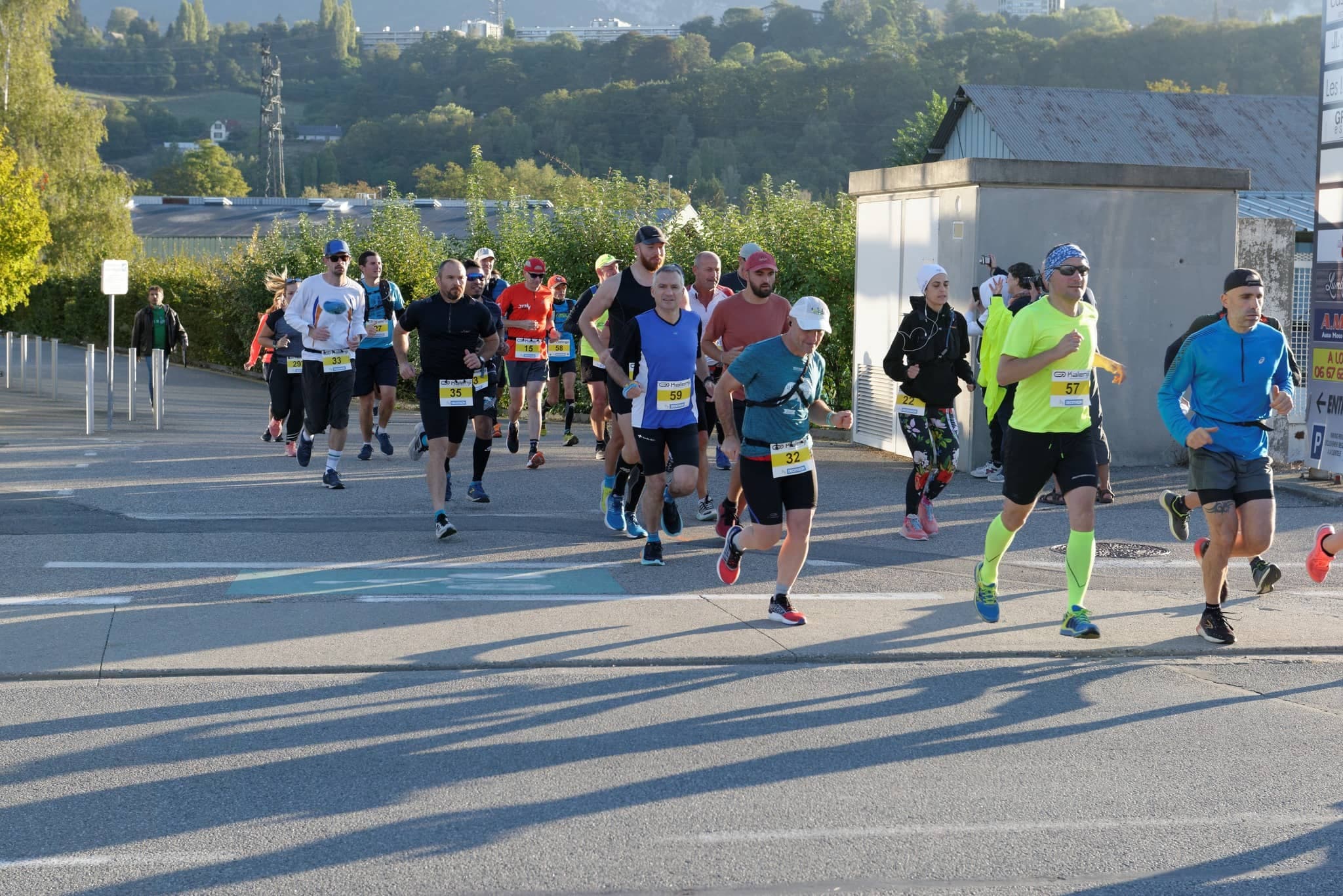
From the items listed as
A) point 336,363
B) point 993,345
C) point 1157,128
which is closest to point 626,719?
point 993,345

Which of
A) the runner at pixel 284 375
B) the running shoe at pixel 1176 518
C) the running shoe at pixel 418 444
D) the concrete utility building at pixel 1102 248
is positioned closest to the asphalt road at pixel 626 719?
the running shoe at pixel 1176 518

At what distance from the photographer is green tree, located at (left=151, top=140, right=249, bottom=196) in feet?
378

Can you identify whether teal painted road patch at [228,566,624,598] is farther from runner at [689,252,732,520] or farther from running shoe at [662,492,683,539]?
runner at [689,252,732,520]

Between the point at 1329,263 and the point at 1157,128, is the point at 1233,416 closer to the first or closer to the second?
the point at 1329,263

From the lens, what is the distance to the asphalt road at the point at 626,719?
4.71m

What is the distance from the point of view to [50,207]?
54.1m

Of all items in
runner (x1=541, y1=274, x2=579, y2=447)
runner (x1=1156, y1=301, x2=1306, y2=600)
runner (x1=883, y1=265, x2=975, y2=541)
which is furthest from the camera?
runner (x1=541, y1=274, x2=579, y2=447)

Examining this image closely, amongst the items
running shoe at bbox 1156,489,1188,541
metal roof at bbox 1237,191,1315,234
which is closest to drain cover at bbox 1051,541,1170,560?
running shoe at bbox 1156,489,1188,541

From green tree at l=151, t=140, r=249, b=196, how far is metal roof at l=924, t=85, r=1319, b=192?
7858 cm

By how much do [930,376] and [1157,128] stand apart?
1576 inches

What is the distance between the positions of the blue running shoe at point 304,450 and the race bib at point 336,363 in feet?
4.25

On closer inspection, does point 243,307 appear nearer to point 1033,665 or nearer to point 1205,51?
point 1033,665

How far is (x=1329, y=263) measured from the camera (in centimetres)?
1352

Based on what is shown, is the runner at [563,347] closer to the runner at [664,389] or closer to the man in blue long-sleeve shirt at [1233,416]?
the runner at [664,389]
